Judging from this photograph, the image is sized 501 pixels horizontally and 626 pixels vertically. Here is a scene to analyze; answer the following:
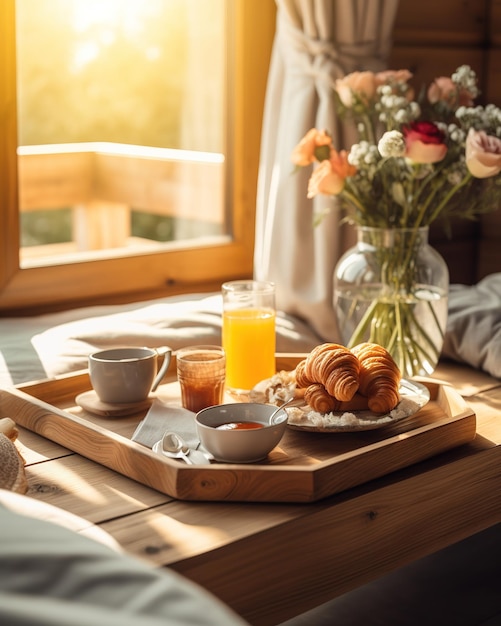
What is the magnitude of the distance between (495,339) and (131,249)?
852mm

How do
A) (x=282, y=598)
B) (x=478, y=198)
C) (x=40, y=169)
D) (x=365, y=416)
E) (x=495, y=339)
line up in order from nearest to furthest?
(x=282, y=598) < (x=365, y=416) < (x=478, y=198) < (x=495, y=339) < (x=40, y=169)

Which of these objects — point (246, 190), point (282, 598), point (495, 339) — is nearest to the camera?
point (282, 598)

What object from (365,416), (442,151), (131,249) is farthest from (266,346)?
(131,249)

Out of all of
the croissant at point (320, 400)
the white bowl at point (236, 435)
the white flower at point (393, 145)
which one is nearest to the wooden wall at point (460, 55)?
the white flower at point (393, 145)

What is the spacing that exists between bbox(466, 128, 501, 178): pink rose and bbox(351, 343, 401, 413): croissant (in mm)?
333

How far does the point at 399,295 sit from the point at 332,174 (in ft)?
0.77

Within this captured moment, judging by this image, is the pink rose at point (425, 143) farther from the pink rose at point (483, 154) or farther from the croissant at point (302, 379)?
the croissant at point (302, 379)

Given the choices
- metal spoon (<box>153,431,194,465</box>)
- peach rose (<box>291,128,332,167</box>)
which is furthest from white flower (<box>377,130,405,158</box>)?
metal spoon (<box>153,431,194,465</box>)

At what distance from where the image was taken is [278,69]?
2.06 metres

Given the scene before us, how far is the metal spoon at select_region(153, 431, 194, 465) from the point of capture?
1.19m

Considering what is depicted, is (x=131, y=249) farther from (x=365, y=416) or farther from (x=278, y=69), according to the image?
(x=365, y=416)

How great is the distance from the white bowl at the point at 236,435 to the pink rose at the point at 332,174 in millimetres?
463

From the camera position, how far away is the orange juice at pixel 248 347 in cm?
153

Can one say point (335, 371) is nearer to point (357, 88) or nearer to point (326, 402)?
point (326, 402)
